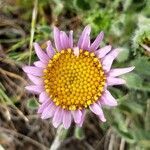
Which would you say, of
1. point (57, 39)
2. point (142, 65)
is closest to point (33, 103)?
point (57, 39)

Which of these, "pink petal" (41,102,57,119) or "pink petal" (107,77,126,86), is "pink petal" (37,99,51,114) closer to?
"pink petal" (41,102,57,119)

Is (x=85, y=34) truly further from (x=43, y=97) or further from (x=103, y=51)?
(x=43, y=97)

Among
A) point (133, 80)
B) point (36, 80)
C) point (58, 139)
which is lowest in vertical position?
point (58, 139)

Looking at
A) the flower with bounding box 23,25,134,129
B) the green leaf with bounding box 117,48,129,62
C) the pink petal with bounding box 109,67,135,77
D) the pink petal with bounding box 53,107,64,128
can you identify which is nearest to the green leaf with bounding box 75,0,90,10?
the green leaf with bounding box 117,48,129,62

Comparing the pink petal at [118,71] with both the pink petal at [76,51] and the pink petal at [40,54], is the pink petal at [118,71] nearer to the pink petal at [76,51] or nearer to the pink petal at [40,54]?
the pink petal at [76,51]

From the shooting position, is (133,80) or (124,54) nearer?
(133,80)

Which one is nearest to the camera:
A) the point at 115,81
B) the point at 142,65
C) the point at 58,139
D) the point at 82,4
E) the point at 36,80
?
the point at 115,81
